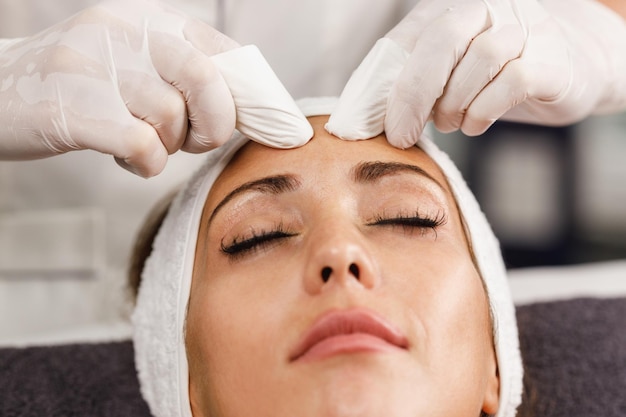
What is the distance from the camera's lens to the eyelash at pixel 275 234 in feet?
3.68

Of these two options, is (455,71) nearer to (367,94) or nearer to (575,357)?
(367,94)

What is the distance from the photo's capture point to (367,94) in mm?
1166

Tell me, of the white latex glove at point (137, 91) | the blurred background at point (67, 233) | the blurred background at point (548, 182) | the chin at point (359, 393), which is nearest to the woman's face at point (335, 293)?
the chin at point (359, 393)

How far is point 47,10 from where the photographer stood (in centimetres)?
163

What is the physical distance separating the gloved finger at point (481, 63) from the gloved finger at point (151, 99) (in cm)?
48

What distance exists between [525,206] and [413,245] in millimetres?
1711

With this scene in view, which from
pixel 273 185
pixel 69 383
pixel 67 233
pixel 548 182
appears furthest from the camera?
pixel 548 182

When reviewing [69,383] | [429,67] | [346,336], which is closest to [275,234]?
[346,336]

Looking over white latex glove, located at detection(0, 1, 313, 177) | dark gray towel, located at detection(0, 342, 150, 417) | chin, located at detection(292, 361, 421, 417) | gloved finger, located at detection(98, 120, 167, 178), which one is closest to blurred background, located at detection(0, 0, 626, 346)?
dark gray towel, located at detection(0, 342, 150, 417)

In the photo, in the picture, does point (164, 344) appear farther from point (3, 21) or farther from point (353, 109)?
point (3, 21)

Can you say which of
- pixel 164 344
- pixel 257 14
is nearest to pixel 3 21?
pixel 257 14

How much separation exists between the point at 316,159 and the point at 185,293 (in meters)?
0.34

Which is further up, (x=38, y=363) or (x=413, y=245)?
(x=413, y=245)

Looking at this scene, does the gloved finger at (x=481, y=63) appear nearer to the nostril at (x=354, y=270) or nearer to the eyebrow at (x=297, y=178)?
the eyebrow at (x=297, y=178)
